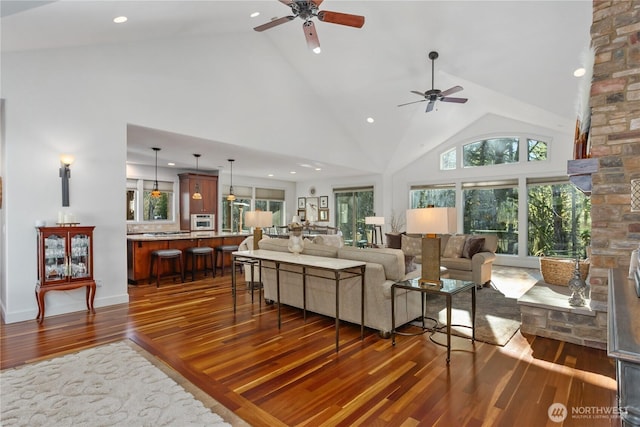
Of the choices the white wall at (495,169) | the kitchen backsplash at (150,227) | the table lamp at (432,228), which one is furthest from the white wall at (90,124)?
the white wall at (495,169)

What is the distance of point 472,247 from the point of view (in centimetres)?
587

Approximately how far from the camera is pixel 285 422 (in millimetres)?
2074

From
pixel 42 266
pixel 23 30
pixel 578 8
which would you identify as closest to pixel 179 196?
pixel 42 266

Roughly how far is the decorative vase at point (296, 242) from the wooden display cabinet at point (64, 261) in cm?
254

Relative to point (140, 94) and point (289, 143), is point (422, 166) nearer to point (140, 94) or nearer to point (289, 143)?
point (289, 143)

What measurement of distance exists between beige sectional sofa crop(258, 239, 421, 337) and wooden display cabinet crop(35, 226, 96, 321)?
2.62 meters

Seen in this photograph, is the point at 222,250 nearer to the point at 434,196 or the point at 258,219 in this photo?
the point at 258,219

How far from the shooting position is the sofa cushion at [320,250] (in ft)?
13.4

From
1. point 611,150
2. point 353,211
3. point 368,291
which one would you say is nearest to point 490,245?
point 611,150

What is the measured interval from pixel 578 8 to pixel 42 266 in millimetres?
7058

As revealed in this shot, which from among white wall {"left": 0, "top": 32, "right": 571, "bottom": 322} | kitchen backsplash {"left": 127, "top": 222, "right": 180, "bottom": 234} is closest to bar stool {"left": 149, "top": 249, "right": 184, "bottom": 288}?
white wall {"left": 0, "top": 32, "right": 571, "bottom": 322}

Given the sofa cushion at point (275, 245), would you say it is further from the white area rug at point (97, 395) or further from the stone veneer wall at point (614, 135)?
the stone veneer wall at point (614, 135)

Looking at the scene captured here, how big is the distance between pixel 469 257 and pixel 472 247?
183 millimetres

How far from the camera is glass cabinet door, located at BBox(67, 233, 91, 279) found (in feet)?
13.7
